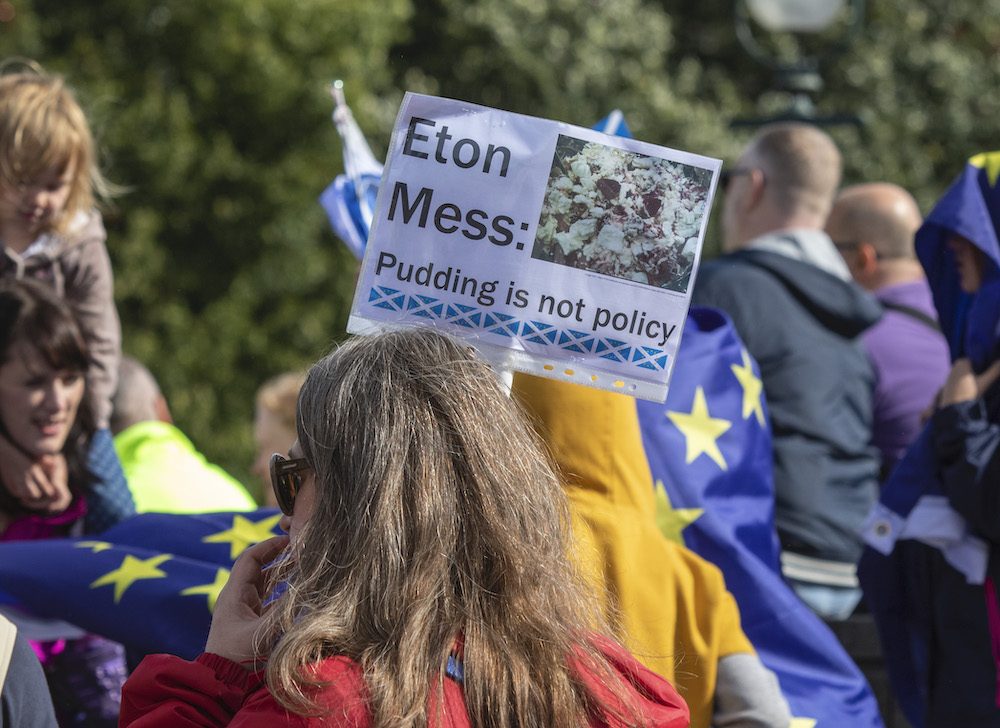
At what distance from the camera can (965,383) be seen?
3434 mm

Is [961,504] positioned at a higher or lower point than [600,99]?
lower

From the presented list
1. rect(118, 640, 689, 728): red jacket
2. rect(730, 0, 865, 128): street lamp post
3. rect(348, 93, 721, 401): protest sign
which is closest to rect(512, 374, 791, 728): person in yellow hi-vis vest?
rect(348, 93, 721, 401): protest sign

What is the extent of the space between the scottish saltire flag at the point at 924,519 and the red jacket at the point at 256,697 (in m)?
1.72

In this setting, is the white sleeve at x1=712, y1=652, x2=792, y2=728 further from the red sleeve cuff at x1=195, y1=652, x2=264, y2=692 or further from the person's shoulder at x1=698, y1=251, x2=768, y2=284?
the person's shoulder at x1=698, y1=251, x2=768, y2=284

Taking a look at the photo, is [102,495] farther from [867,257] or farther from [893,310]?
[867,257]

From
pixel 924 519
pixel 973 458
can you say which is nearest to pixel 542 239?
pixel 973 458

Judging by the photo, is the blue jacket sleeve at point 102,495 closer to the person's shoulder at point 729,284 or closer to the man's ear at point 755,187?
the person's shoulder at point 729,284

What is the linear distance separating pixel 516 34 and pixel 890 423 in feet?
27.3

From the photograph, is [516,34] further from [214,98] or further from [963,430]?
Result: [963,430]

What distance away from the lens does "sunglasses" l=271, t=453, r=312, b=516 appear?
1844mm

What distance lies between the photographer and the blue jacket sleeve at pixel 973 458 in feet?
10.7

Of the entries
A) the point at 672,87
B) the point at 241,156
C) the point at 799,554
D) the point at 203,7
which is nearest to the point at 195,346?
the point at 241,156

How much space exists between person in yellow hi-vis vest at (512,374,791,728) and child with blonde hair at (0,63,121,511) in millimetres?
1528

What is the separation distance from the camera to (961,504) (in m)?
3.33
